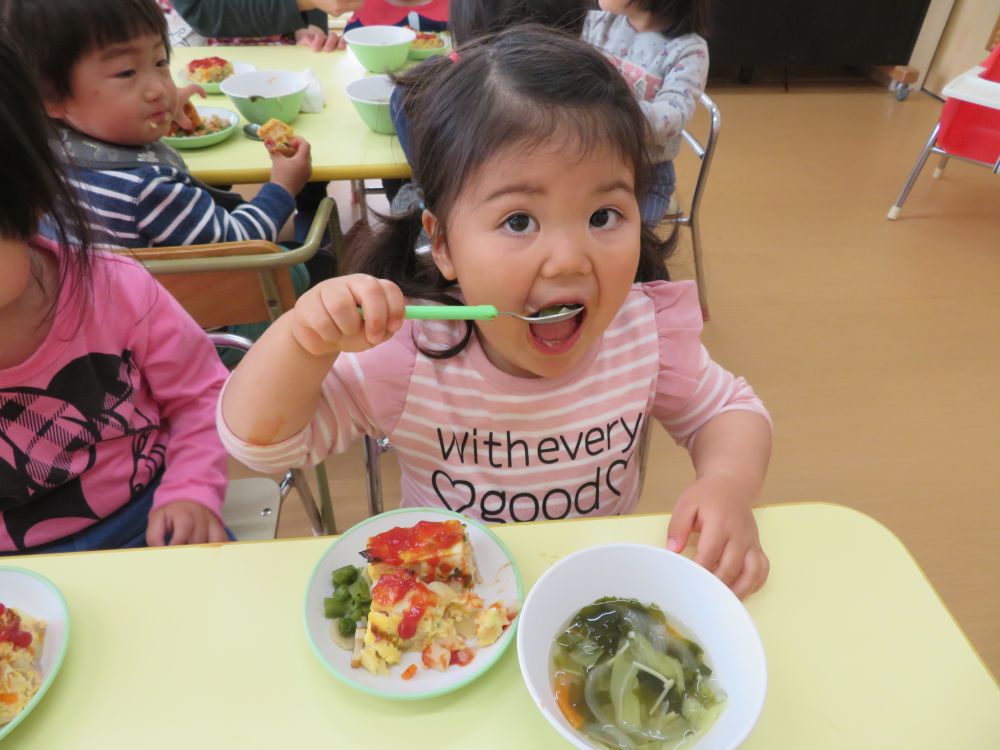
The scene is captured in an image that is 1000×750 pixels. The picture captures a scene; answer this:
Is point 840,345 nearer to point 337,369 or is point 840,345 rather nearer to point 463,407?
point 463,407

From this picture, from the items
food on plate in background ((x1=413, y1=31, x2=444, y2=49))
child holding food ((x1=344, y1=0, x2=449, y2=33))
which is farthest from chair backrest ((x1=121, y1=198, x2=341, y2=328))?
child holding food ((x1=344, y1=0, x2=449, y2=33))

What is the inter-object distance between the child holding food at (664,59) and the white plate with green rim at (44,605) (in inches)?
61.4

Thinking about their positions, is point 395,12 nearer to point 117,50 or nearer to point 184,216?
point 117,50

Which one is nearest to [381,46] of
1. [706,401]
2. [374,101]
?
[374,101]

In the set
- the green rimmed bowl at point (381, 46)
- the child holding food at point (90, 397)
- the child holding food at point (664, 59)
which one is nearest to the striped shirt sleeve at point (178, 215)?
the child holding food at point (90, 397)

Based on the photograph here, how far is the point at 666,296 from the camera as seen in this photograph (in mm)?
938

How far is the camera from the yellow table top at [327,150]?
1.47 m

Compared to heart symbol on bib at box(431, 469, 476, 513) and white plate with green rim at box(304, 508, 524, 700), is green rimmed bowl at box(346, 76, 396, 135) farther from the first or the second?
white plate with green rim at box(304, 508, 524, 700)

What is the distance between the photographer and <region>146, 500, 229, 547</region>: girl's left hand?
2.91 ft

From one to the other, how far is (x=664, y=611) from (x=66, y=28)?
1306 mm

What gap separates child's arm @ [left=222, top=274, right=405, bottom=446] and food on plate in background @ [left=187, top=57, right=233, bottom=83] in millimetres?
1447

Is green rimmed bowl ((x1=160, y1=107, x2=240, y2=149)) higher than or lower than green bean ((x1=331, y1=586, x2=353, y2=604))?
higher

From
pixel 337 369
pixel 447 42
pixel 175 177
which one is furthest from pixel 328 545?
pixel 447 42

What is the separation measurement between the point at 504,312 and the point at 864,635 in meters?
0.46
